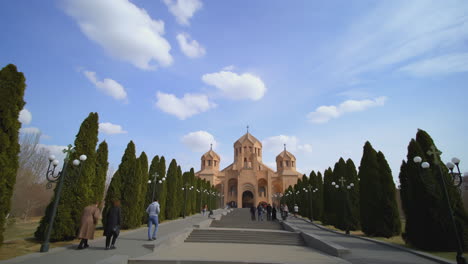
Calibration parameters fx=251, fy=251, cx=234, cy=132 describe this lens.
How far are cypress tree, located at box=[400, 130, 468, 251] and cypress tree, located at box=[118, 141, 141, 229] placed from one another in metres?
12.0

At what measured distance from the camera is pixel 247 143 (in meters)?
53.9

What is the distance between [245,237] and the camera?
10555 millimetres

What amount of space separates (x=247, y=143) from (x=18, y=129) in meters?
47.7

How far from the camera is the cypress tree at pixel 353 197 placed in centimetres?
1465

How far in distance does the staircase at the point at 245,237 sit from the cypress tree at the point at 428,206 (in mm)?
4010

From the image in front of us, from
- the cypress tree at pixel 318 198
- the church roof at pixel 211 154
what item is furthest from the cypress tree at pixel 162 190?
the church roof at pixel 211 154

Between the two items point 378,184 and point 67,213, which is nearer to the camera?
point 67,213

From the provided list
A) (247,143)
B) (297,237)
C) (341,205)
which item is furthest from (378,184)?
(247,143)

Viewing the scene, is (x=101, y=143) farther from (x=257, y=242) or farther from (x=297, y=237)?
(x=297, y=237)

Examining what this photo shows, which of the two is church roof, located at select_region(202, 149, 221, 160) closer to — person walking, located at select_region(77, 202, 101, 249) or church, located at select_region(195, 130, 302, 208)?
church, located at select_region(195, 130, 302, 208)

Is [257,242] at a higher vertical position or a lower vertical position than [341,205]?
lower

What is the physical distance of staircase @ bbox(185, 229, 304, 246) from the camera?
33.3 ft

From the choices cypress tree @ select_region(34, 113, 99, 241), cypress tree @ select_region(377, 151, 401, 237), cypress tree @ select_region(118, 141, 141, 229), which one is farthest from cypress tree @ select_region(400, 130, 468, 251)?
cypress tree @ select_region(118, 141, 141, 229)

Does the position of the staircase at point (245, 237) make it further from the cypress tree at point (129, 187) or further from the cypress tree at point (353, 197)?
the cypress tree at point (353, 197)
